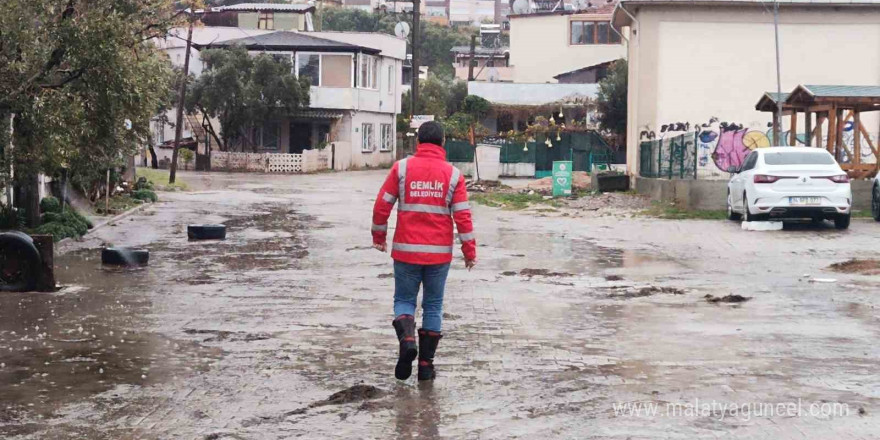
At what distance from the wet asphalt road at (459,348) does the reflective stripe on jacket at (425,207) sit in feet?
2.87

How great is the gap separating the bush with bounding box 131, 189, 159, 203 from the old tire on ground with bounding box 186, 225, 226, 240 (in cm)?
1096

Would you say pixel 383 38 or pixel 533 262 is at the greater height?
pixel 383 38

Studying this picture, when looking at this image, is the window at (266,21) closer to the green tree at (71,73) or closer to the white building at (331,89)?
the white building at (331,89)

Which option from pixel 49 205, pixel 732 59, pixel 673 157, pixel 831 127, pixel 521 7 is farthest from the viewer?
pixel 521 7

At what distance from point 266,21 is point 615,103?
30594mm

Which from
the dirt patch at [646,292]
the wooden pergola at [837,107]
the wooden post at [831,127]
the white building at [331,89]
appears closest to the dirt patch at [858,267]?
the dirt patch at [646,292]

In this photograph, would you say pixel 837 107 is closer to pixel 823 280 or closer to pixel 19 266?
pixel 823 280

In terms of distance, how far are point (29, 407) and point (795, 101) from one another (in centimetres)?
2355

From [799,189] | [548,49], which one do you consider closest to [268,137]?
[548,49]

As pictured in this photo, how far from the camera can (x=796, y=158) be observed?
72.7 feet

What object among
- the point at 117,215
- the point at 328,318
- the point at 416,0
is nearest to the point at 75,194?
the point at 117,215

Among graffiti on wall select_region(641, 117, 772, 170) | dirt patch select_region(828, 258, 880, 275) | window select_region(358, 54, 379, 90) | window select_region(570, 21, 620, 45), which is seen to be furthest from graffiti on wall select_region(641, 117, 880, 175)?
window select_region(570, 21, 620, 45)

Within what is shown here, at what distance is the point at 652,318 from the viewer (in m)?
11.0

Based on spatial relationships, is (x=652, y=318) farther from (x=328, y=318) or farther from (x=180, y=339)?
(x=180, y=339)
